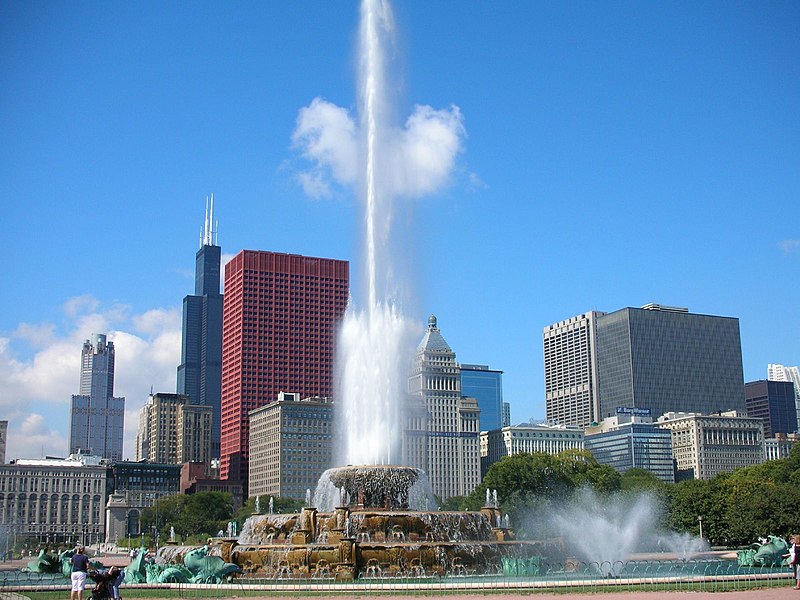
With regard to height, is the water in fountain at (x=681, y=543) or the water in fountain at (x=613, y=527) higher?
the water in fountain at (x=613, y=527)

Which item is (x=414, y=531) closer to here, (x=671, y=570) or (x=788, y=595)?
(x=671, y=570)

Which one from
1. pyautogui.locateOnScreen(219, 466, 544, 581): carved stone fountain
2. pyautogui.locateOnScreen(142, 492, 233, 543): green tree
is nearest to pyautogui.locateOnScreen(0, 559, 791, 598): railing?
pyautogui.locateOnScreen(219, 466, 544, 581): carved stone fountain

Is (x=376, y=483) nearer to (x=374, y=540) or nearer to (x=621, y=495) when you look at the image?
(x=374, y=540)

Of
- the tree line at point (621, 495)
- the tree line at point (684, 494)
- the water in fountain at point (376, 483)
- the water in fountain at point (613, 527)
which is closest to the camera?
the water in fountain at point (376, 483)

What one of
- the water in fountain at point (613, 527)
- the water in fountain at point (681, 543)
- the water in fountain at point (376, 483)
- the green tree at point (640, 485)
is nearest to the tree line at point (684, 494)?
the green tree at point (640, 485)

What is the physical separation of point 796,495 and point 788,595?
61.1 metres

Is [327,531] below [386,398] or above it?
below

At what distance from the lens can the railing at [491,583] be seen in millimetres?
38312

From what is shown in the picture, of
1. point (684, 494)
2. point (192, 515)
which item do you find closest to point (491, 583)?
point (684, 494)

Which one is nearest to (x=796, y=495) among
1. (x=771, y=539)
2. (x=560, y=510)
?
(x=560, y=510)

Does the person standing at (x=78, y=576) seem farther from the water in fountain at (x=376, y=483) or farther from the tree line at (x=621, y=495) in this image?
the tree line at (x=621, y=495)

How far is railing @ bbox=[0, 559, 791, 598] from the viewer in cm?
3831

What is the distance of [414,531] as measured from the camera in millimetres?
50875

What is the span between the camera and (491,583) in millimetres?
39719
